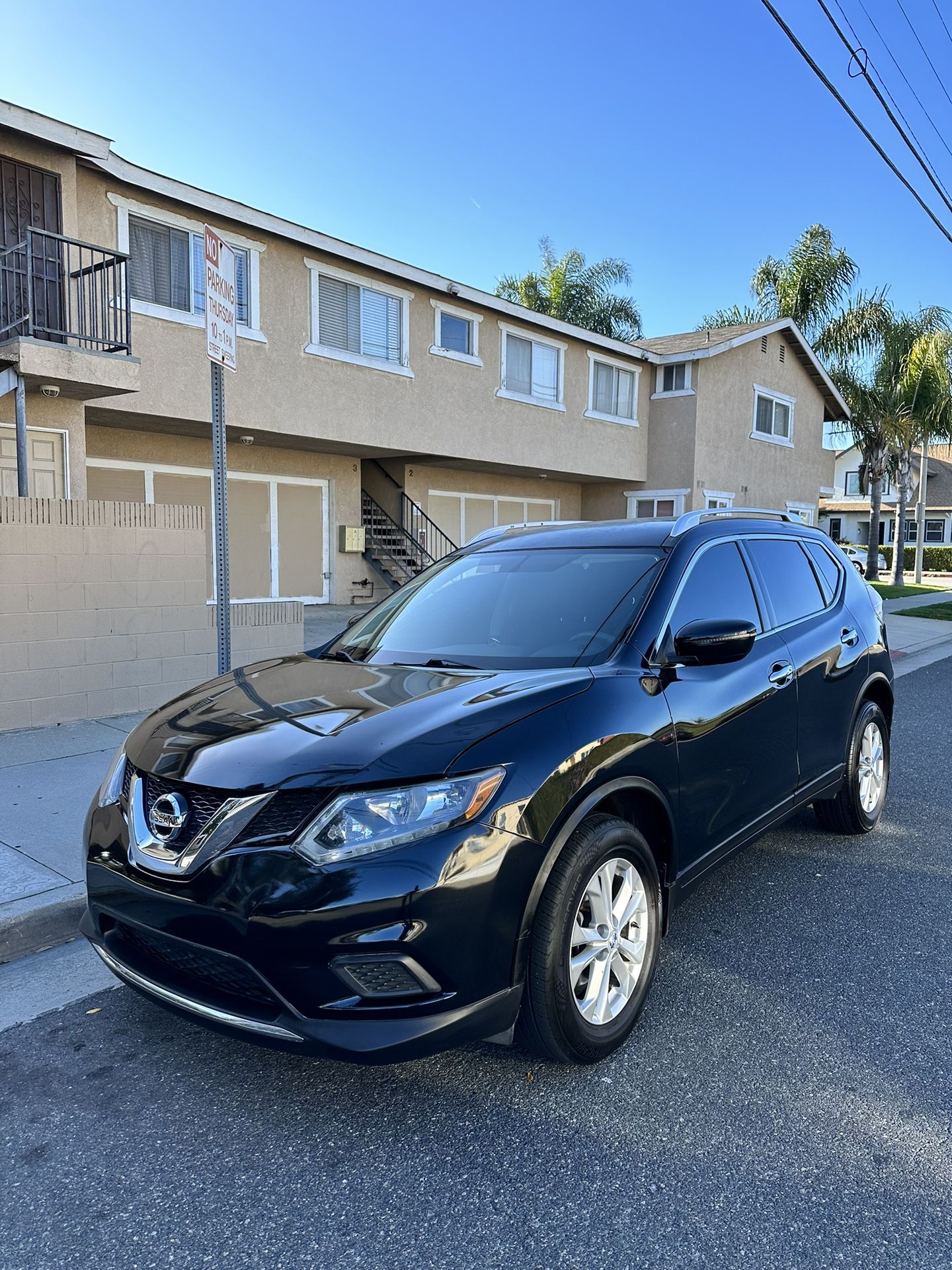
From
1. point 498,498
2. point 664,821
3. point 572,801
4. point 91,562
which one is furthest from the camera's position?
point 498,498

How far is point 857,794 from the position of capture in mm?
5109

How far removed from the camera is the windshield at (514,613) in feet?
11.6

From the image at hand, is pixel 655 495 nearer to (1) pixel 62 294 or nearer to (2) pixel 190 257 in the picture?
(2) pixel 190 257

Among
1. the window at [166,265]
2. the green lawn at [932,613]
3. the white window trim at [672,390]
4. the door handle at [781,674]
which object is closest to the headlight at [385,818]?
the door handle at [781,674]

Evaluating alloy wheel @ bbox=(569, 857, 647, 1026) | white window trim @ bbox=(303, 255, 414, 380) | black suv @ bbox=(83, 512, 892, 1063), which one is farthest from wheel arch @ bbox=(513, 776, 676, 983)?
white window trim @ bbox=(303, 255, 414, 380)

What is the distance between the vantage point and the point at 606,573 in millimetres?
3857

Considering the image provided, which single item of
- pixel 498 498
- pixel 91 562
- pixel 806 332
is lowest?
pixel 91 562

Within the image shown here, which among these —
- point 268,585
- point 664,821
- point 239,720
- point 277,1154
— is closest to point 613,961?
point 664,821

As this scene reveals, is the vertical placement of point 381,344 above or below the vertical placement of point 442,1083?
above

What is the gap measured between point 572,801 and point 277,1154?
50.1 inches

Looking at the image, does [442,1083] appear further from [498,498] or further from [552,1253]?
[498,498]

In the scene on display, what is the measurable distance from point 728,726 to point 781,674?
635 millimetres

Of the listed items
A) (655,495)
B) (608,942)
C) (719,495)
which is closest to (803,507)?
(719,495)

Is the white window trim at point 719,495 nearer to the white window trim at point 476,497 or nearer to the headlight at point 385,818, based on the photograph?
the white window trim at point 476,497
